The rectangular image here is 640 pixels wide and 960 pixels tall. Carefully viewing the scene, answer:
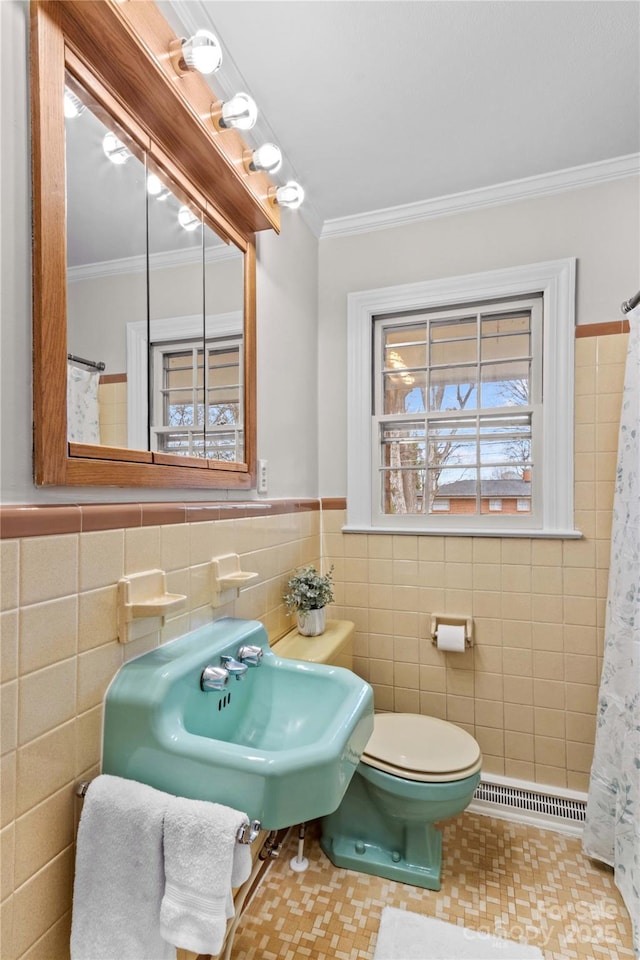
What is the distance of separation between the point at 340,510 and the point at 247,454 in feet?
2.52

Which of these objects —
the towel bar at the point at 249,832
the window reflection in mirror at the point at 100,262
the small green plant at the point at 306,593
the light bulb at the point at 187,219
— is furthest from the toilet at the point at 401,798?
the light bulb at the point at 187,219

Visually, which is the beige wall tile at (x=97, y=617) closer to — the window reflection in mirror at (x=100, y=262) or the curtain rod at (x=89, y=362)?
the window reflection in mirror at (x=100, y=262)

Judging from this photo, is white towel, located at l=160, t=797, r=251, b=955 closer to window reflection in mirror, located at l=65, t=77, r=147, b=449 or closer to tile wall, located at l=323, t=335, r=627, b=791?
window reflection in mirror, located at l=65, t=77, r=147, b=449

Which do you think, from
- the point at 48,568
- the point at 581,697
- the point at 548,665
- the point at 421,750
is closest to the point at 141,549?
the point at 48,568

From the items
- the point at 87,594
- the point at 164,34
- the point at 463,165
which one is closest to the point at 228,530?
the point at 87,594

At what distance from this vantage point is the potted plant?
1799 mm

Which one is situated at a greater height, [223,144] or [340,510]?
[223,144]

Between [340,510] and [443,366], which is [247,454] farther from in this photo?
[443,366]

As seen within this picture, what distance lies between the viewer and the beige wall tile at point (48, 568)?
0.78 meters

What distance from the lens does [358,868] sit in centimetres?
160

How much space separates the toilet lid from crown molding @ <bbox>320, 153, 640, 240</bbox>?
2087 millimetres

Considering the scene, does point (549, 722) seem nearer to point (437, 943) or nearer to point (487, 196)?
point (437, 943)

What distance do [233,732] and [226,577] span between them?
→ 0.39 metres

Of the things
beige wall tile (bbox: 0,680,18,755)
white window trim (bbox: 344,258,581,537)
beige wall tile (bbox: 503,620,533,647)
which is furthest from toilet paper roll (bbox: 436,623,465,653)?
beige wall tile (bbox: 0,680,18,755)
